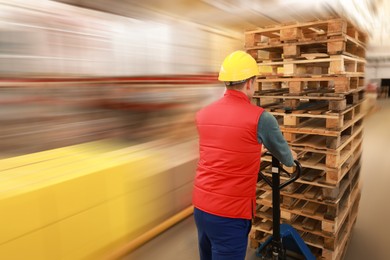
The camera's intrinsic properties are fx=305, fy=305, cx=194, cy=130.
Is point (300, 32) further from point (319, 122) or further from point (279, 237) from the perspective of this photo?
point (279, 237)

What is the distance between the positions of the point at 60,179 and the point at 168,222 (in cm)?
196

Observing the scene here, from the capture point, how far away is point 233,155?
212cm

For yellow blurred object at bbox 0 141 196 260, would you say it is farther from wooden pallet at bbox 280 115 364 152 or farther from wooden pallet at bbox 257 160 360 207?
wooden pallet at bbox 280 115 364 152

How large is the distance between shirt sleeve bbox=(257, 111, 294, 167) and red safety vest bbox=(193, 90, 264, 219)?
4 centimetres

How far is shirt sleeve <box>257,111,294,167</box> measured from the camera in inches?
81.7

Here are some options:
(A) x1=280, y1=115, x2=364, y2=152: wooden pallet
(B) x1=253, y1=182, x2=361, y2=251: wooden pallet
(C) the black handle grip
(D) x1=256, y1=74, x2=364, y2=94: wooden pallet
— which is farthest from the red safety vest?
(B) x1=253, y1=182, x2=361, y2=251: wooden pallet

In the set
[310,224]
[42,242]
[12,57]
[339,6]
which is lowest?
[310,224]

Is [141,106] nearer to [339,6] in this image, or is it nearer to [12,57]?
[12,57]

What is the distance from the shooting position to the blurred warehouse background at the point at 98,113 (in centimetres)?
253

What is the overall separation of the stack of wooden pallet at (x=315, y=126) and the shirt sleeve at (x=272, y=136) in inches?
33.7

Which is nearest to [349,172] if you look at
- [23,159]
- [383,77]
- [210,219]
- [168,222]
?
[210,219]

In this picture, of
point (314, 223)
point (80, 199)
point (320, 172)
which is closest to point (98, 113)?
point (80, 199)

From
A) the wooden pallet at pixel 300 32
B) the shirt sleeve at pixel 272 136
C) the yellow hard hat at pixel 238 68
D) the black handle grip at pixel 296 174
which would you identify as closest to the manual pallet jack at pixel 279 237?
the black handle grip at pixel 296 174

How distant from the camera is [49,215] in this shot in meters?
2.46
